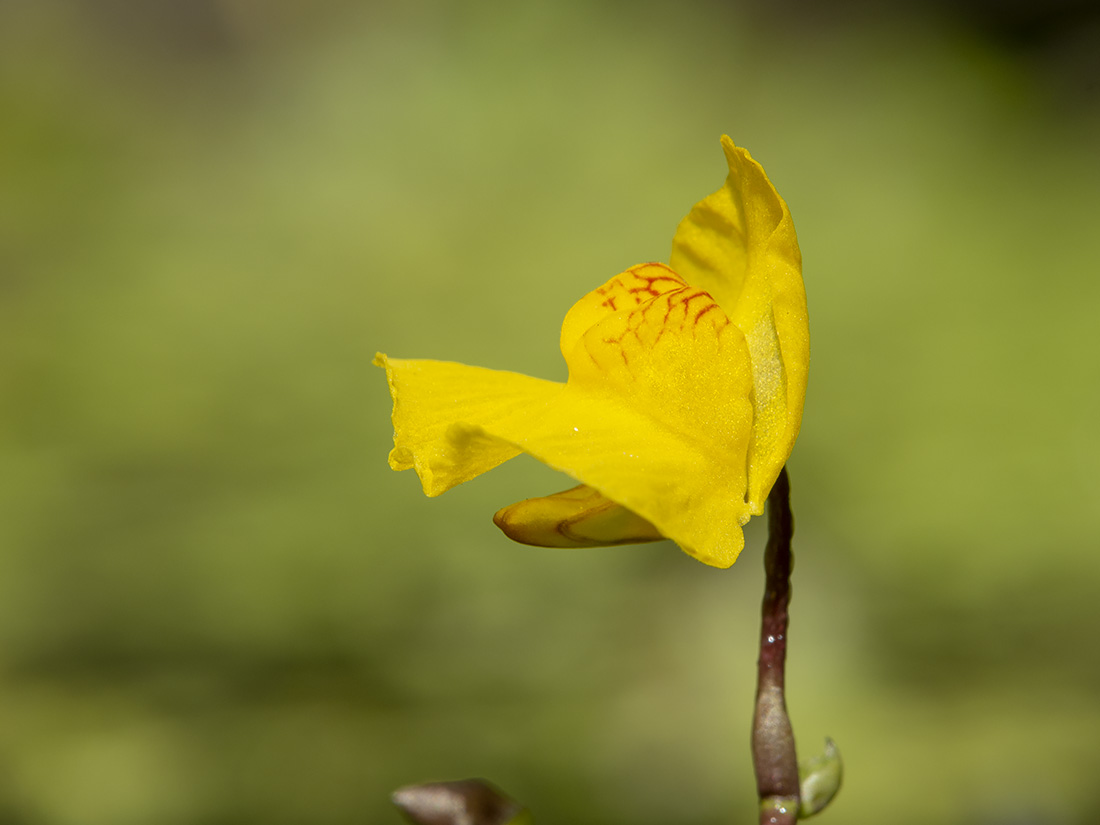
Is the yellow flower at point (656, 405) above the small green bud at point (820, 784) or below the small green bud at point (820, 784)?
above

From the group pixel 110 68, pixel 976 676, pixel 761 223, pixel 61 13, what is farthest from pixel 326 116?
pixel 761 223

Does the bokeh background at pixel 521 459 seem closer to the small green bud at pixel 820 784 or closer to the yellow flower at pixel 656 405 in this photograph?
the small green bud at pixel 820 784

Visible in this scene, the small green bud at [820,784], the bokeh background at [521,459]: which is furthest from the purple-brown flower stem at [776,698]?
the bokeh background at [521,459]

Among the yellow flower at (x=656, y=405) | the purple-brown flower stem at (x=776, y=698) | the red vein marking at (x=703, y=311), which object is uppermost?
the red vein marking at (x=703, y=311)

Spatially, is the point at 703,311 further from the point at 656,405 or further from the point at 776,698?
the point at 776,698

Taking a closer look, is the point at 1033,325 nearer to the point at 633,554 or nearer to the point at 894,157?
the point at 894,157

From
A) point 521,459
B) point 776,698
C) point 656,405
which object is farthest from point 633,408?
point 521,459
